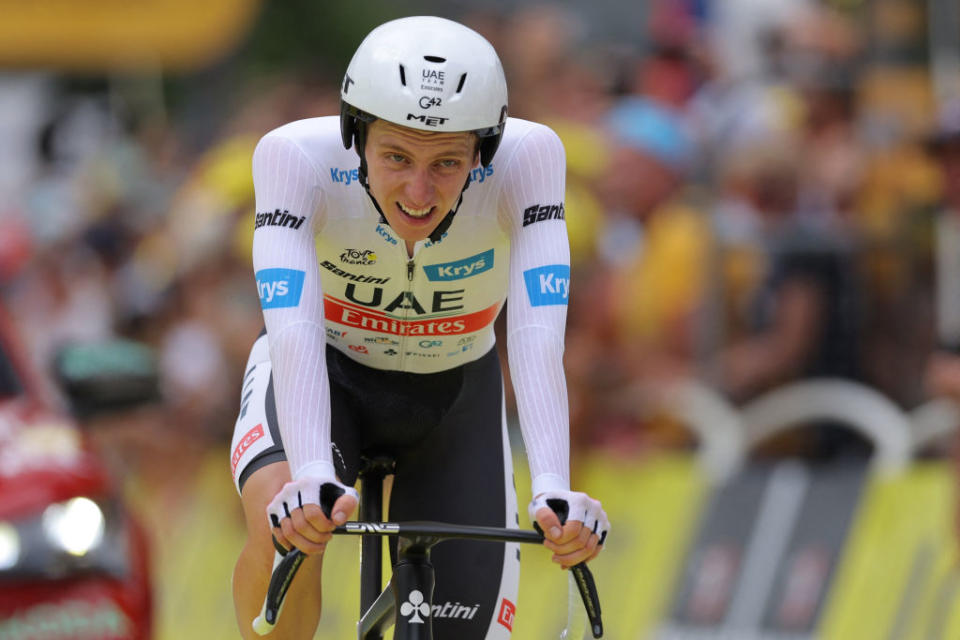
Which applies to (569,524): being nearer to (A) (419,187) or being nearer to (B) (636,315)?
(A) (419,187)

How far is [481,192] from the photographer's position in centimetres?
490

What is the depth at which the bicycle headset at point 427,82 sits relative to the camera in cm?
442

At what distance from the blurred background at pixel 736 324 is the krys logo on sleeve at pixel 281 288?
2063 millimetres

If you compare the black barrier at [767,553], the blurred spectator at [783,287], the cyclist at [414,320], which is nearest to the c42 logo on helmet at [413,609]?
the cyclist at [414,320]

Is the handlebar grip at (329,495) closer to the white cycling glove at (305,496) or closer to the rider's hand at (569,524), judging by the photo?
the white cycling glove at (305,496)

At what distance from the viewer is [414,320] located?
510 centimetres

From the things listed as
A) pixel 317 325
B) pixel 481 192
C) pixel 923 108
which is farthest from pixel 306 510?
pixel 923 108

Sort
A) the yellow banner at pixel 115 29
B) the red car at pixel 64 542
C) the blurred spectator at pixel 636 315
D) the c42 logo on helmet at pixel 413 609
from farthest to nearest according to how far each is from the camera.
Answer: the yellow banner at pixel 115 29
the blurred spectator at pixel 636 315
the red car at pixel 64 542
the c42 logo on helmet at pixel 413 609

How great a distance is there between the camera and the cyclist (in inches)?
175

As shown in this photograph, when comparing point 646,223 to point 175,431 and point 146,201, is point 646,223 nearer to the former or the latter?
point 175,431

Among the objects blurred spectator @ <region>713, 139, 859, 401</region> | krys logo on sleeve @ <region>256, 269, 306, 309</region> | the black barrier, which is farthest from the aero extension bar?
blurred spectator @ <region>713, 139, 859, 401</region>

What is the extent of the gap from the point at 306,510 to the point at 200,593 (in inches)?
276

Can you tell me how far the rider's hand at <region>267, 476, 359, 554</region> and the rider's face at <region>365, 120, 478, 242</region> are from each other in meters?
0.82

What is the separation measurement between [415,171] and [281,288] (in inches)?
18.7
